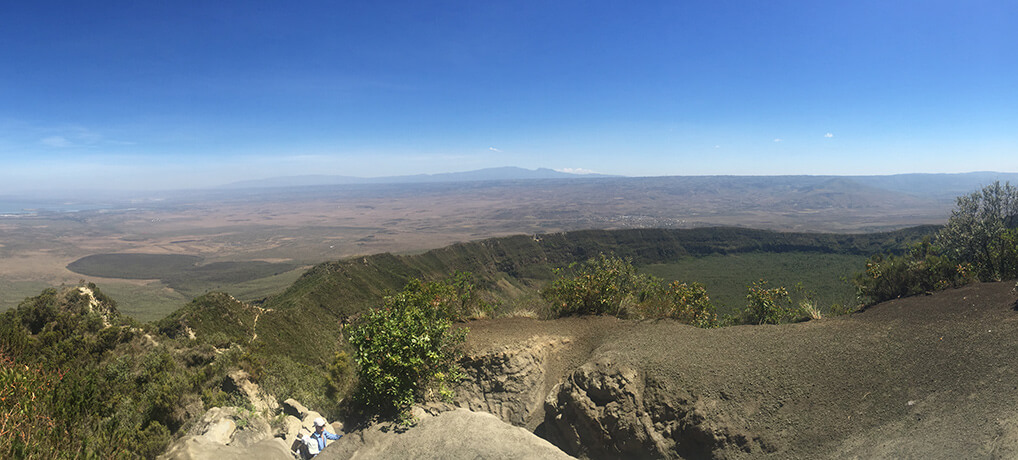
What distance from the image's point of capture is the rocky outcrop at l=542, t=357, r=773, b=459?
7.90 metres

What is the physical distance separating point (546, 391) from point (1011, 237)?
763 inches

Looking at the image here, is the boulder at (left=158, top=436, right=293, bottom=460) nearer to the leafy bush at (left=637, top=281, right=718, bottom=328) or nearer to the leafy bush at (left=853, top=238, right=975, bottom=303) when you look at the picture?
the leafy bush at (left=637, top=281, right=718, bottom=328)

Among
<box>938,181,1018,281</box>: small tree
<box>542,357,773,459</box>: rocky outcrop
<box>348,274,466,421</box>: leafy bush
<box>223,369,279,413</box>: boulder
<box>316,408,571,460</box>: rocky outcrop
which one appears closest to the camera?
<box>542,357,773,459</box>: rocky outcrop

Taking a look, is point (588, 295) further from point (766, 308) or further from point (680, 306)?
point (766, 308)

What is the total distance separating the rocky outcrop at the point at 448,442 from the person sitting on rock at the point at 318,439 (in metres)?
0.75

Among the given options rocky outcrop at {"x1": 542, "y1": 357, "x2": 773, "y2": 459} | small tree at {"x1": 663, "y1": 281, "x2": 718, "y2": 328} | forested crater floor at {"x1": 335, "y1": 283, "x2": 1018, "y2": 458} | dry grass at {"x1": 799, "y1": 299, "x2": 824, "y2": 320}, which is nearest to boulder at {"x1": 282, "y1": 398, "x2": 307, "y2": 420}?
forested crater floor at {"x1": 335, "y1": 283, "x2": 1018, "y2": 458}

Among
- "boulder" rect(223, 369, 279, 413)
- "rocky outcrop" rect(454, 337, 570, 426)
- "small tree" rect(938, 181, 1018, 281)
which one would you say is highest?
"small tree" rect(938, 181, 1018, 281)

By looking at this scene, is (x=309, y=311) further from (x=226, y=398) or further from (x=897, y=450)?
(x=897, y=450)

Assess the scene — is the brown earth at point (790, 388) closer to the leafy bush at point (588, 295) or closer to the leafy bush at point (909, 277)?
the leafy bush at point (588, 295)

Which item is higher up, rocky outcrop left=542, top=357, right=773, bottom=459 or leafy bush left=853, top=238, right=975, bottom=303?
leafy bush left=853, top=238, right=975, bottom=303

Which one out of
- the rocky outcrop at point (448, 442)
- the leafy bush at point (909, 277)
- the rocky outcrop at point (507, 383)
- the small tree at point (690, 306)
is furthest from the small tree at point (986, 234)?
the rocky outcrop at point (448, 442)

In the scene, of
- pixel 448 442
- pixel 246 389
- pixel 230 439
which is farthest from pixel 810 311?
pixel 246 389

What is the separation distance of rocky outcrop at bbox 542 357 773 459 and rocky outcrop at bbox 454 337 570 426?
0.97 meters

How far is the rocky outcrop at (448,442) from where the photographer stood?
8031 millimetres
